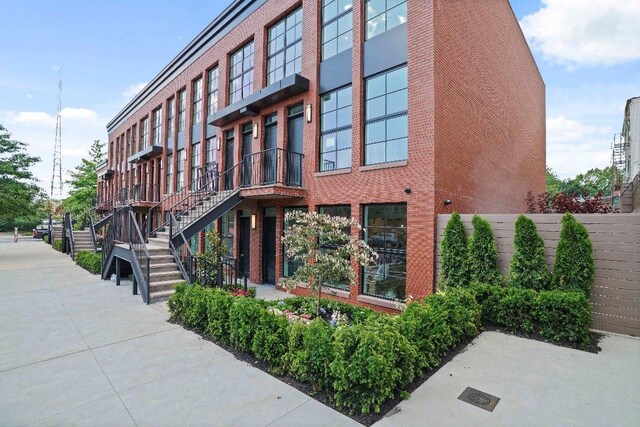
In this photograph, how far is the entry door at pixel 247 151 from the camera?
1177cm

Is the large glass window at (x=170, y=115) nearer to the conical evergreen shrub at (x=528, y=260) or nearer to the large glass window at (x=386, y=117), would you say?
the large glass window at (x=386, y=117)

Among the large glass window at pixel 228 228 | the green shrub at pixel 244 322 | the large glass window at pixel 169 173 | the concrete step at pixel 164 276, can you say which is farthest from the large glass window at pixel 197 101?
the green shrub at pixel 244 322

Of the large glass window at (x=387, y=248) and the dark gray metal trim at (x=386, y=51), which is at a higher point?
the dark gray metal trim at (x=386, y=51)

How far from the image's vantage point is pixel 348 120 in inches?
354

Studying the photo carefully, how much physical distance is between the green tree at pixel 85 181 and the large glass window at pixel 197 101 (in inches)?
1009

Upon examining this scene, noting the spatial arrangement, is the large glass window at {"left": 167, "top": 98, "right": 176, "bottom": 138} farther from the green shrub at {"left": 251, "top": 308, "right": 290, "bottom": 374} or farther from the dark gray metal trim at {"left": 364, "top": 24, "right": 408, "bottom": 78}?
the green shrub at {"left": 251, "top": 308, "right": 290, "bottom": 374}

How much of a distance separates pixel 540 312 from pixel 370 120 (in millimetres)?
5861

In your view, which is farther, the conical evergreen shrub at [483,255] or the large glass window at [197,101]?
the large glass window at [197,101]

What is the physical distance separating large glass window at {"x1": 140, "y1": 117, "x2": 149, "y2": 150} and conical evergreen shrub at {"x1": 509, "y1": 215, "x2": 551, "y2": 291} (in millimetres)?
22188

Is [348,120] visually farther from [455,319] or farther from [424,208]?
[455,319]

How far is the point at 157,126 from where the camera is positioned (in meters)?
19.9

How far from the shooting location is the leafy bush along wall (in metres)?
3.37

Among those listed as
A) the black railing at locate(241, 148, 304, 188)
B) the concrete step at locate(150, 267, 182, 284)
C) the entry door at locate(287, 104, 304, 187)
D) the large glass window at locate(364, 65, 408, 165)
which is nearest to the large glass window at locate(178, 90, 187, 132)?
the black railing at locate(241, 148, 304, 188)

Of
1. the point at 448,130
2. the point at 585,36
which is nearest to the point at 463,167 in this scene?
the point at 448,130
